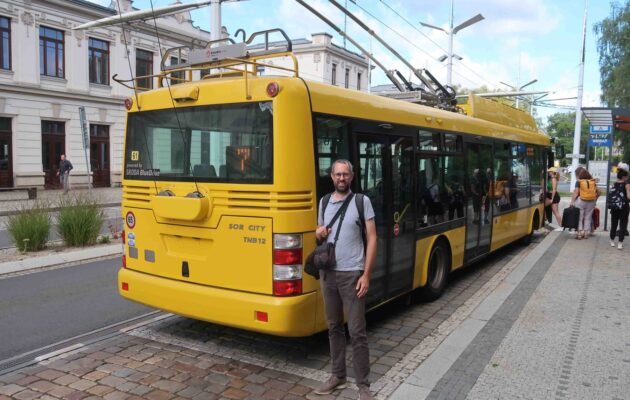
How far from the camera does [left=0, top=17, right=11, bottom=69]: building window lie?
82.4ft

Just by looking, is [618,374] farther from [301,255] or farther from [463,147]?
[463,147]

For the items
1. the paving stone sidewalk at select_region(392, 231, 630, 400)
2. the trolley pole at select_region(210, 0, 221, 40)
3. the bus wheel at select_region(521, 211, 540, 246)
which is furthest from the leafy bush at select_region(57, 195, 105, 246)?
the bus wheel at select_region(521, 211, 540, 246)

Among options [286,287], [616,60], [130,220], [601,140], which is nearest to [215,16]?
[601,140]

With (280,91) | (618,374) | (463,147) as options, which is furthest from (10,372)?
(463,147)

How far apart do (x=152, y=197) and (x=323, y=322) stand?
2067mm

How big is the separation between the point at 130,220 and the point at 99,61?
27521 millimetres

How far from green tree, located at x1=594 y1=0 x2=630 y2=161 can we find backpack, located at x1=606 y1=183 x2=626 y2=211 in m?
33.2

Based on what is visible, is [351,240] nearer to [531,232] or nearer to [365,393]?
[365,393]

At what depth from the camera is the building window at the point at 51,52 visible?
88.2 feet

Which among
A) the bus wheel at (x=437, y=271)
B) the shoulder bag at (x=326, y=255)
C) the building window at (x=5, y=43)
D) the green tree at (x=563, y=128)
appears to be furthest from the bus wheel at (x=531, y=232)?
the green tree at (x=563, y=128)

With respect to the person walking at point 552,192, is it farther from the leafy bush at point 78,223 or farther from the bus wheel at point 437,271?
the leafy bush at point 78,223

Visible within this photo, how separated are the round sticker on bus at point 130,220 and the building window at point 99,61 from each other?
88.1ft

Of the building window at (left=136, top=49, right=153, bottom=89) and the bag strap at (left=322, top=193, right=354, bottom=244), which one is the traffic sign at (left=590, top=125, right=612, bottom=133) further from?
the building window at (left=136, top=49, right=153, bottom=89)

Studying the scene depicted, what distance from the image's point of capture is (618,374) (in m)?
4.64
